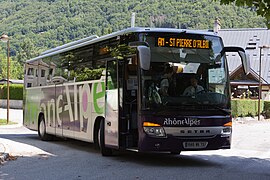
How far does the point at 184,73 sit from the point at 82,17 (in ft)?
375

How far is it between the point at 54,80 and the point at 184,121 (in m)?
7.23

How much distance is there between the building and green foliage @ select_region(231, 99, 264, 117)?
188 inches

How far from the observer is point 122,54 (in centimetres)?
1181

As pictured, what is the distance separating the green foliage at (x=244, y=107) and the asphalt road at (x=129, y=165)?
22.6 metres

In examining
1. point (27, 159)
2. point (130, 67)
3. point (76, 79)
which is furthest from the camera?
point (76, 79)

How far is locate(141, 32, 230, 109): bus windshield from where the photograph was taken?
10.8 meters

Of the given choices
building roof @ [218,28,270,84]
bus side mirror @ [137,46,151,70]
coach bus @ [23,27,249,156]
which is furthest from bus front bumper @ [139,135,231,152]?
building roof @ [218,28,270,84]

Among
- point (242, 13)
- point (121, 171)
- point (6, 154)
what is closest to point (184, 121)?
point (121, 171)

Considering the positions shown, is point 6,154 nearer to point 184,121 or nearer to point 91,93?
point 91,93

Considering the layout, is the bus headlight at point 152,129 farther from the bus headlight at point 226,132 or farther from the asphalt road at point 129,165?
the bus headlight at point 226,132

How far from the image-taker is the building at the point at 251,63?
178ft

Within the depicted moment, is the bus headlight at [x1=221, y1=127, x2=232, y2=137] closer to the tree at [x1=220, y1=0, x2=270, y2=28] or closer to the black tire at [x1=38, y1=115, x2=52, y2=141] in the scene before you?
the tree at [x1=220, y1=0, x2=270, y2=28]

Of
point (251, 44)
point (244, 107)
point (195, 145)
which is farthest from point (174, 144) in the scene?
point (251, 44)

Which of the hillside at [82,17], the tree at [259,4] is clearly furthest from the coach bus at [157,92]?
the hillside at [82,17]
